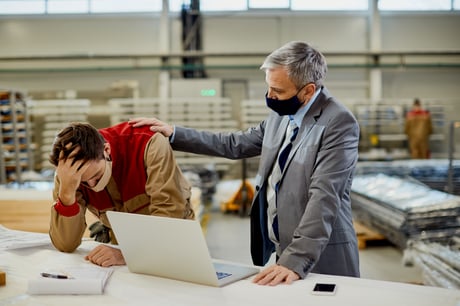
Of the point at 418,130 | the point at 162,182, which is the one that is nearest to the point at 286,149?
the point at 162,182

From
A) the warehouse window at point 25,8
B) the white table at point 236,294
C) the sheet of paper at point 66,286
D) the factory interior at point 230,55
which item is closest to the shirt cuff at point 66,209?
the white table at point 236,294

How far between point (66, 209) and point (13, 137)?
28.7 ft

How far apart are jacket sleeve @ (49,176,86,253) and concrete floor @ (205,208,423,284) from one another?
4.10 metres

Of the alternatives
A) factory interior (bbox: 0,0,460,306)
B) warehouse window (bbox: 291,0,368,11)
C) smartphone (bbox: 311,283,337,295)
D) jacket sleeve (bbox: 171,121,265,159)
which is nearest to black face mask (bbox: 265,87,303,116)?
jacket sleeve (bbox: 171,121,265,159)

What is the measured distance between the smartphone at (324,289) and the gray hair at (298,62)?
3.20ft

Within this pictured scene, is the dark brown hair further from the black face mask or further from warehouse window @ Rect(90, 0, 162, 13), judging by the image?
warehouse window @ Rect(90, 0, 162, 13)

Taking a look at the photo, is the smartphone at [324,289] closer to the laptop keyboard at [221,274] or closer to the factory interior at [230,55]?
the laptop keyboard at [221,274]

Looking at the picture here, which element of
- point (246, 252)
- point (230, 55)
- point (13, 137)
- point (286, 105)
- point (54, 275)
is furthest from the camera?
point (230, 55)

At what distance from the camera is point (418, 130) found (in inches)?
578

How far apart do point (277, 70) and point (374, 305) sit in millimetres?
1184

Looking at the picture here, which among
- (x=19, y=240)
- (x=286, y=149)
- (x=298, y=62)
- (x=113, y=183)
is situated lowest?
(x=19, y=240)

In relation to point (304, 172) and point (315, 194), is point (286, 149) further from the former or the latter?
point (315, 194)

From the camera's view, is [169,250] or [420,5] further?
[420,5]

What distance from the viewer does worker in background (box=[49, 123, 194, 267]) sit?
240 centimetres
